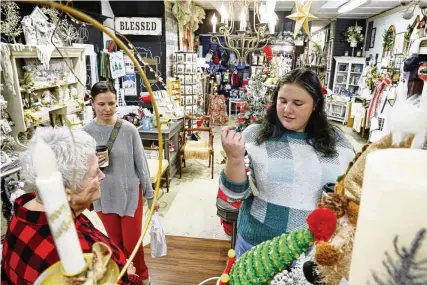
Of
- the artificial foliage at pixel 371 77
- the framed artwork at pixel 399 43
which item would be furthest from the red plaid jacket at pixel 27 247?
the artificial foliage at pixel 371 77

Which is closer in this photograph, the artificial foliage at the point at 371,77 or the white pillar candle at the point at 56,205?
the white pillar candle at the point at 56,205

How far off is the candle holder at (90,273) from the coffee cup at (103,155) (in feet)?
5.30

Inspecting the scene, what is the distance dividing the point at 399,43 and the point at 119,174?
6.86 meters

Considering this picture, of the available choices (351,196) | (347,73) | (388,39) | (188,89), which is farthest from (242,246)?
(347,73)

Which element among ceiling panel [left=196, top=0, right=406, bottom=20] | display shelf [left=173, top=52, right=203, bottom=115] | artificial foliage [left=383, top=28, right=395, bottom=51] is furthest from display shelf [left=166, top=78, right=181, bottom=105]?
artificial foliage [left=383, top=28, right=395, bottom=51]

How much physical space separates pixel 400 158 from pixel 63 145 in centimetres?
63

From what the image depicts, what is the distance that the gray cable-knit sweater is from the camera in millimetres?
2047

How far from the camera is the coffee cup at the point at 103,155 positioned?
1.84 m

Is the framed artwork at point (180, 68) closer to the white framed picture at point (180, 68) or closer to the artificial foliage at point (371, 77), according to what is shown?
the white framed picture at point (180, 68)

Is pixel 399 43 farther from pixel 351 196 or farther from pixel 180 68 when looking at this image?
pixel 351 196

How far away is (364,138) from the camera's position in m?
7.34

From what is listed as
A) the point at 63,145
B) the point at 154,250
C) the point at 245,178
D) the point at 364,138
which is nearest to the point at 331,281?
the point at 245,178

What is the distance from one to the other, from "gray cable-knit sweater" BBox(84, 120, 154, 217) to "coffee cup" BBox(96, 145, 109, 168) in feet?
0.39

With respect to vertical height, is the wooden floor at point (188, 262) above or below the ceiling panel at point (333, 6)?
below
